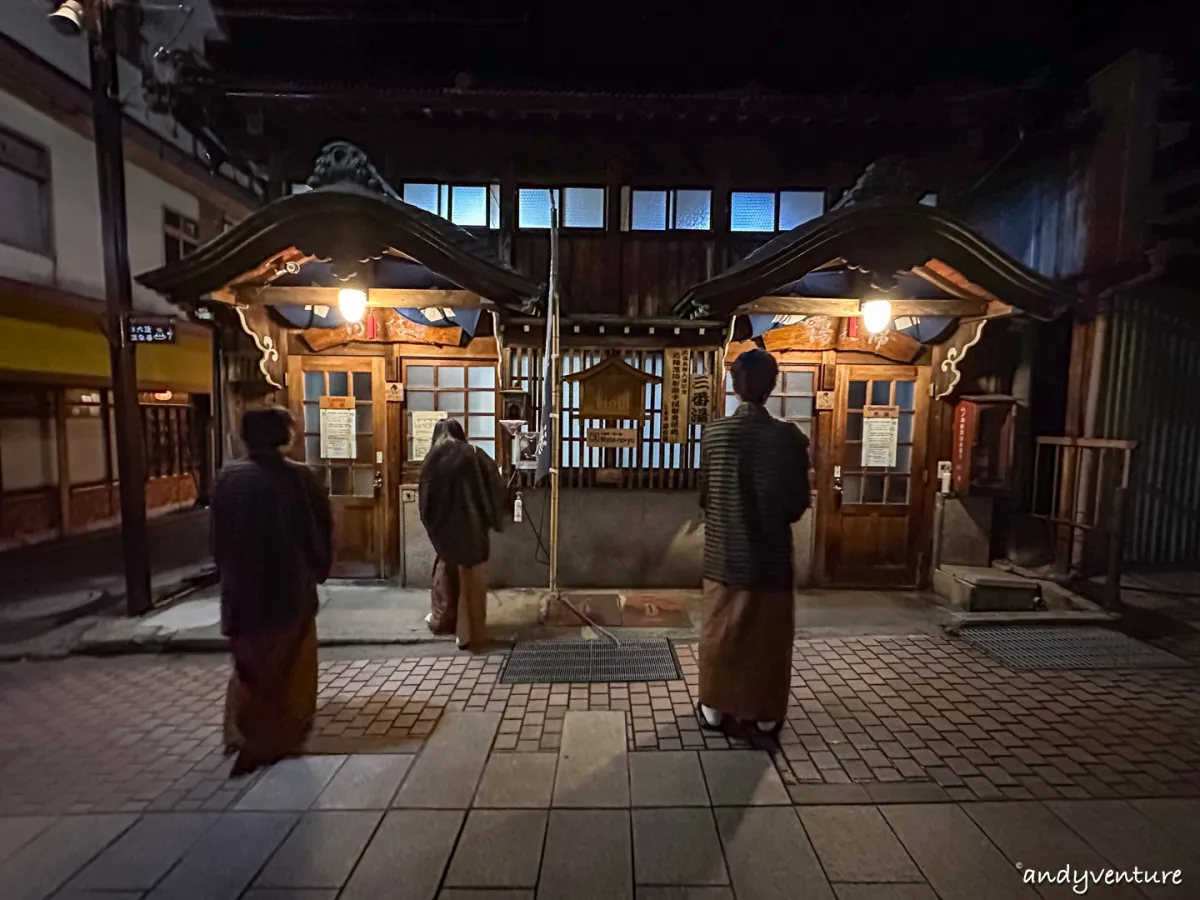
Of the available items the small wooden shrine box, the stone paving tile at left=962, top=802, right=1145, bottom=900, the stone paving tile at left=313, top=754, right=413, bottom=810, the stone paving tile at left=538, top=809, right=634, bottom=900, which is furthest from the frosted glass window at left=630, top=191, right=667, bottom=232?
the stone paving tile at left=962, top=802, right=1145, bottom=900

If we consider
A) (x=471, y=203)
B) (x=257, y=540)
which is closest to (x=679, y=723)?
(x=257, y=540)

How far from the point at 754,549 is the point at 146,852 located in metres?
4.50

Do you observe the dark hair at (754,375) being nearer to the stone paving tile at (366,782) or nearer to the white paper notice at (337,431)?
the stone paving tile at (366,782)

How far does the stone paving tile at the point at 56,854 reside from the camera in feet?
10.5

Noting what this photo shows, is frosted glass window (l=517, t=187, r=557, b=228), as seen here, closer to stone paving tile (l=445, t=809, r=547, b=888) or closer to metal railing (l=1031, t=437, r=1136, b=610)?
stone paving tile (l=445, t=809, r=547, b=888)

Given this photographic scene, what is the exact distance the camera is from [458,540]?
620 cm

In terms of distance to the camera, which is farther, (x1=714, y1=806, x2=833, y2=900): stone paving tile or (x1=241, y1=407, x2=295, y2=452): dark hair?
(x1=241, y1=407, x2=295, y2=452): dark hair

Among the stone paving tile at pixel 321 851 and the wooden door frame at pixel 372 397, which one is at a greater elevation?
the wooden door frame at pixel 372 397

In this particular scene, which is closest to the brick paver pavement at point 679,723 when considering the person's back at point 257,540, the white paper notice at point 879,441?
the person's back at point 257,540

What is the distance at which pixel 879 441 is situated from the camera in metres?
8.34

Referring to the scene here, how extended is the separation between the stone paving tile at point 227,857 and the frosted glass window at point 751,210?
8708mm

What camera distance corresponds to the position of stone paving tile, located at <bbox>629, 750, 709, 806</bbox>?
12.9ft

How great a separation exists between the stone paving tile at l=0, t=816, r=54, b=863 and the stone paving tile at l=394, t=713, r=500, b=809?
2.23 meters

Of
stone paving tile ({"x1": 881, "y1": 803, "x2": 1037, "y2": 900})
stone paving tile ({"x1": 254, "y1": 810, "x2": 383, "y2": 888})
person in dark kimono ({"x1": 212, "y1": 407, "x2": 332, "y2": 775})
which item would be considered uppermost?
person in dark kimono ({"x1": 212, "y1": 407, "x2": 332, "y2": 775})
